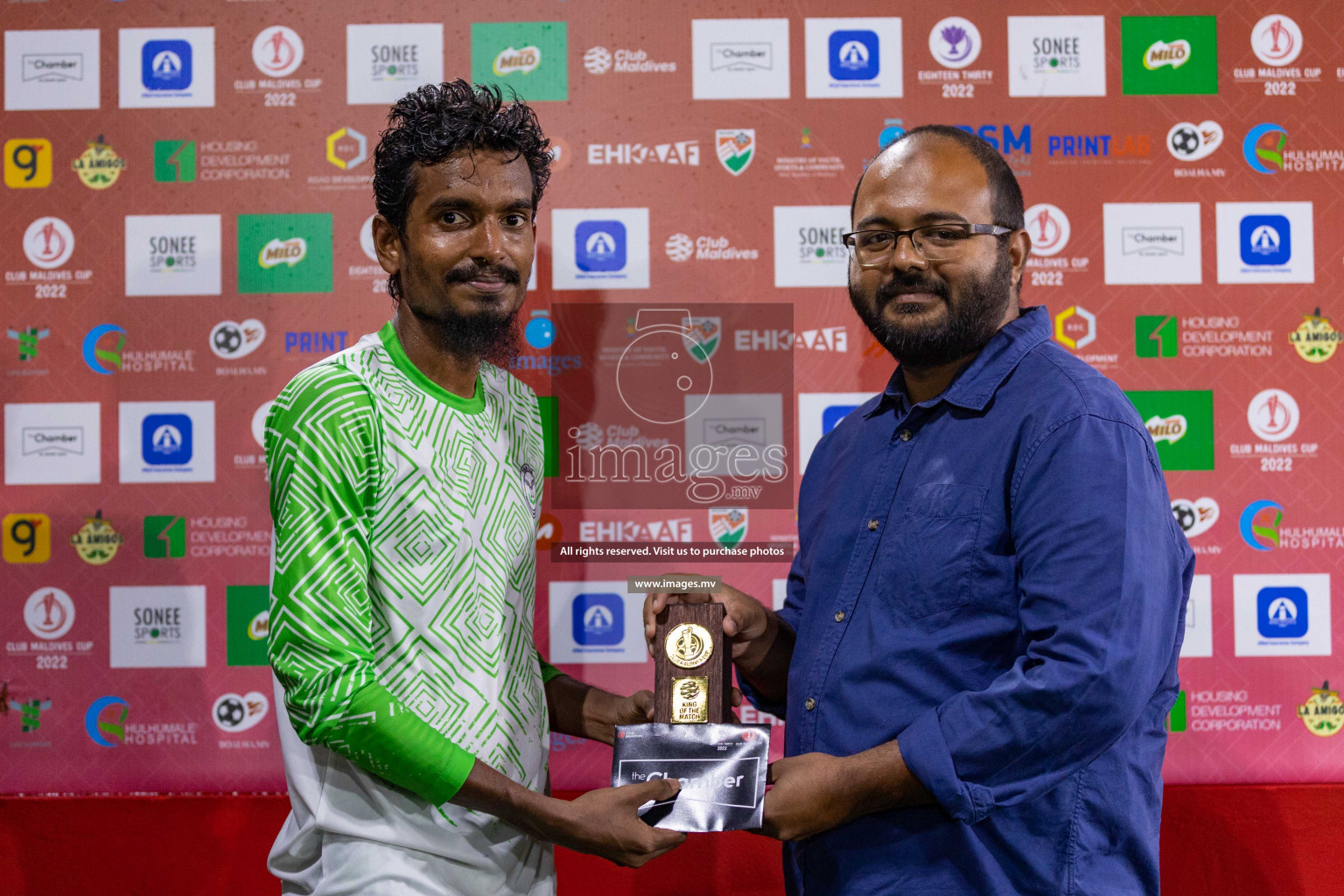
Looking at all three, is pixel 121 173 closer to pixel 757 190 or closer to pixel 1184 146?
pixel 757 190

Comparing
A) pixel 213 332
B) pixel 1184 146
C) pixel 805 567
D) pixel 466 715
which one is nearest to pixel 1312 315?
pixel 1184 146

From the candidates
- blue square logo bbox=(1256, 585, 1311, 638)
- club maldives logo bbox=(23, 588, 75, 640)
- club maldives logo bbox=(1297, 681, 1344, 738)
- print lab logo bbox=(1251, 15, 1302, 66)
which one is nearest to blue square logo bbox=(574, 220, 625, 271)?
club maldives logo bbox=(23, 588, 75, 640)

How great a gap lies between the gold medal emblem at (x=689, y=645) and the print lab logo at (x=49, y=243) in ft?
6.67

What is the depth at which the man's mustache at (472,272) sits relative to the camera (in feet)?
5.26

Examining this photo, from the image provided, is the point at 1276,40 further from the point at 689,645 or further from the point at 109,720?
the point at 109,720

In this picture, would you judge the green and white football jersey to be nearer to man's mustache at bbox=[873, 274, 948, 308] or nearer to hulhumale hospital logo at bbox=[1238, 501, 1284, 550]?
man's mustache at bbox=[873, 274, 948, 308]

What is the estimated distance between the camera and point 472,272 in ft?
5.27

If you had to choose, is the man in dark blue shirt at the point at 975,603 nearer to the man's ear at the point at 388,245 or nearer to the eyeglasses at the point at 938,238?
the eyeglasses at the point at 938,238

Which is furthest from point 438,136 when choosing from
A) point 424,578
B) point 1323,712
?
point 1323,712

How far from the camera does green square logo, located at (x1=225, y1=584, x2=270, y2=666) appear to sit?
8.07ft

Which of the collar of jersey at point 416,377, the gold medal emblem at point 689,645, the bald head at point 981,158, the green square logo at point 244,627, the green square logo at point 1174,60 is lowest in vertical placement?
the green square logo at point 244,627

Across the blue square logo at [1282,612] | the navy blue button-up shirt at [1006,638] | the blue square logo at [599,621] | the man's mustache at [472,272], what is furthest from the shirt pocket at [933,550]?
the blue square logo at [1282,612]

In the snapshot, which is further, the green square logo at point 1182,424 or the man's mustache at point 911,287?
the green square logo at point 1182,424

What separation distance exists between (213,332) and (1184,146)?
2.63m
